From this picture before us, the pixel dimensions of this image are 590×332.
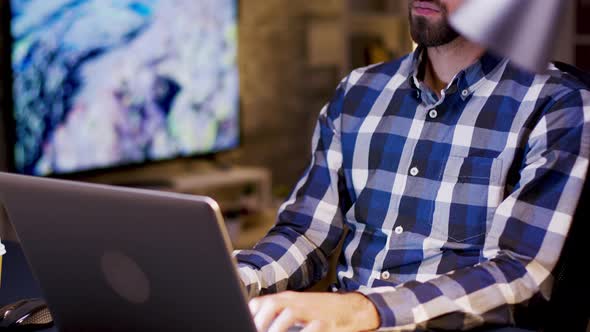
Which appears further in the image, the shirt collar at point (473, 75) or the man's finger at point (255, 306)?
the shirt collar at point (473, 75)

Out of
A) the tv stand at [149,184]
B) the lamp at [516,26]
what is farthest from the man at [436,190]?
the tv stand at [149,184]

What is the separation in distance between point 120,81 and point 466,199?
6.51 feet

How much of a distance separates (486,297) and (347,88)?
65 centimetres

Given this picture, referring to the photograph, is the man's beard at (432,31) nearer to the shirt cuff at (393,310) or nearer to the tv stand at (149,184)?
the shirt cuff at (393,310)

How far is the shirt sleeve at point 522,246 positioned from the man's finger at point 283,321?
177mm

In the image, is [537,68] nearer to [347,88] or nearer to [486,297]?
[486,297]

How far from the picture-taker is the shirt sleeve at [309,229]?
63.7 inches

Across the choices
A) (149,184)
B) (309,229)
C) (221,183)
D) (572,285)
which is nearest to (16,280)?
(309,229)

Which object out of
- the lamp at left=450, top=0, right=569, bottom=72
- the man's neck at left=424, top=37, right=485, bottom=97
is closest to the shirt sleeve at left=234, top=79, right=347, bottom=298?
the man's neck at left=424, top=37, right=485, bottom=97

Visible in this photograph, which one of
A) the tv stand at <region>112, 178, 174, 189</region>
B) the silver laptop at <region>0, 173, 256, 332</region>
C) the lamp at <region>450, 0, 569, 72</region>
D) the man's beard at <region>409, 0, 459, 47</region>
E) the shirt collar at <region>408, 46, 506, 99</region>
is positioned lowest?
the tv stand at <region>112, 178, 174, 189</region>

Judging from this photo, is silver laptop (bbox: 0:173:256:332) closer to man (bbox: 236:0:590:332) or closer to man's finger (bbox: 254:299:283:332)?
man's finger (bbox: 254:299:283:332)

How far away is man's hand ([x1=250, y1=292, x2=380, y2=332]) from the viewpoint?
1.20m

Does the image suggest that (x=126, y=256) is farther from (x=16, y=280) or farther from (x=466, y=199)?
(x=466, y=199)

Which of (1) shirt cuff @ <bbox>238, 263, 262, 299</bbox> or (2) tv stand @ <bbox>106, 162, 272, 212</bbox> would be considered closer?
(1) shirt cuff @ <bbox>238, 263, 262, 299</bbox>
